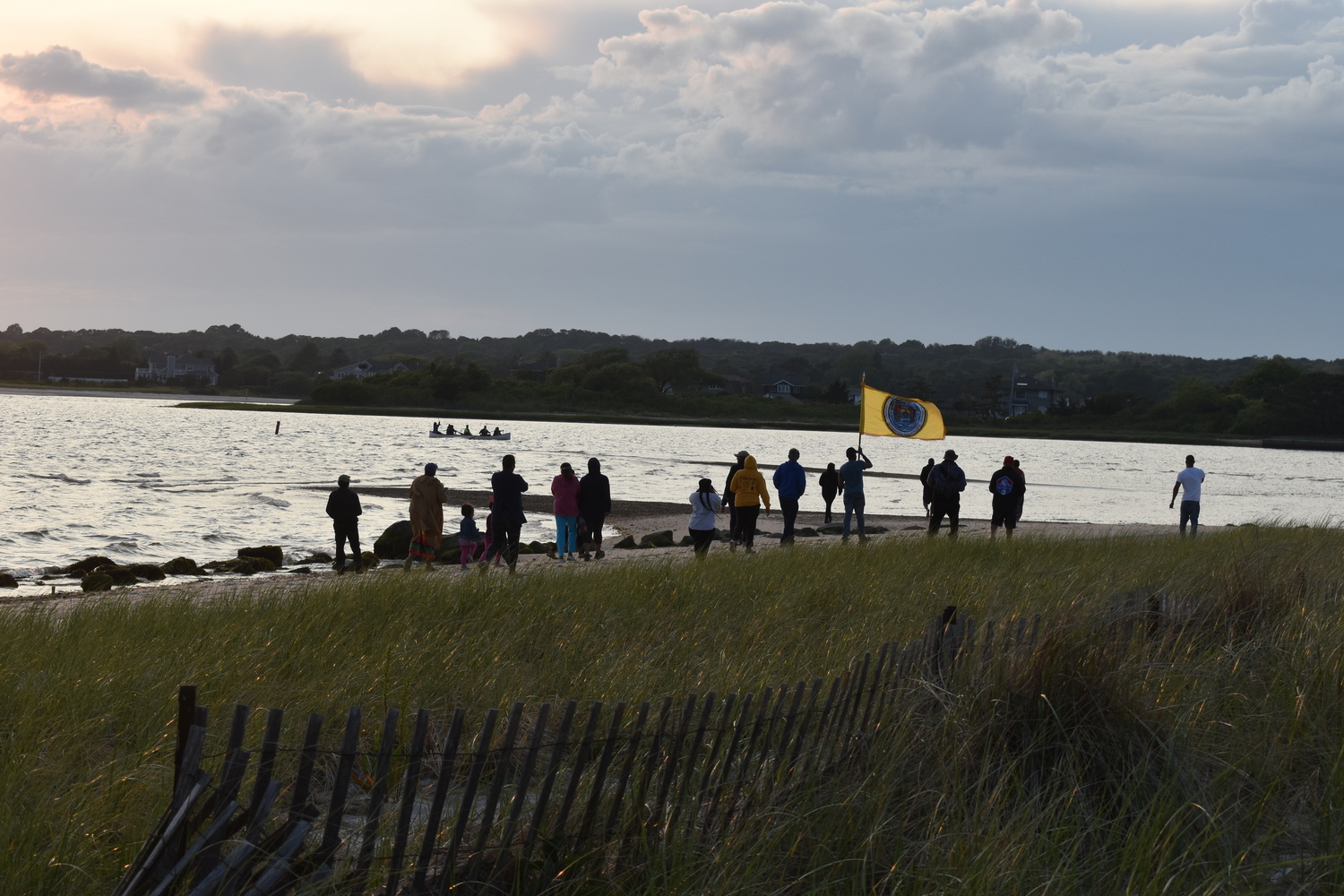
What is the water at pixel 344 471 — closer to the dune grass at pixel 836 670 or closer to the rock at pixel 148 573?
the rock at pixel 148 573

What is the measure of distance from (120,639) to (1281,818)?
A: 6980 mm

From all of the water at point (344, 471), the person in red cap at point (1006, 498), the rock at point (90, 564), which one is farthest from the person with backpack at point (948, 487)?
the rock at point (90, 564)

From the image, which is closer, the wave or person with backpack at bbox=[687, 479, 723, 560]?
person with backpack at bbox=[687, 479, 723, 560]

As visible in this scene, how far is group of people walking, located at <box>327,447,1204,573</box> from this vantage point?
51.8 ft

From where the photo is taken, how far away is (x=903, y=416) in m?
21.1

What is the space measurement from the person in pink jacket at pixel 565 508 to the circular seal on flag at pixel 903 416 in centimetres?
661

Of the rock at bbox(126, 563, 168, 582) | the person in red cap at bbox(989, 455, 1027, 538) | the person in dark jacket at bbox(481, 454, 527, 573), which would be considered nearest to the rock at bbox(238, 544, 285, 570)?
the rock at bbox(126, 563, 168, 582)

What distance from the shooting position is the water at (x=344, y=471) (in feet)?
92.3

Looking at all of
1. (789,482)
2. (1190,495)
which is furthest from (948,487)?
(1190,495)

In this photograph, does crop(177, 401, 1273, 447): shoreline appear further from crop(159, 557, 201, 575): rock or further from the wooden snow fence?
the wooden snow fence

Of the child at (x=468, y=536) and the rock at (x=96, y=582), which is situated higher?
the child at (x=468, y=536)

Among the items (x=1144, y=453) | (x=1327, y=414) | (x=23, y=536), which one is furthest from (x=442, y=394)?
(x=23, y=536)

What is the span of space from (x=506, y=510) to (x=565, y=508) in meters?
1.85

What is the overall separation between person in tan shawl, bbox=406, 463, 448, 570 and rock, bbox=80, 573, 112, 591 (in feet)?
14.8
